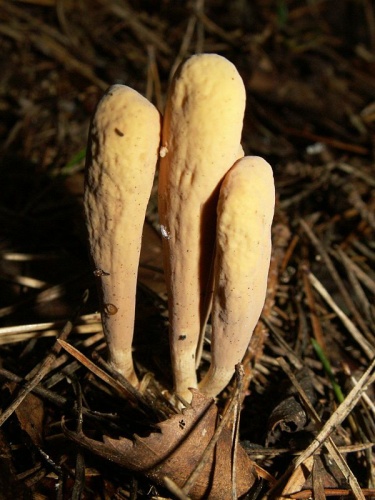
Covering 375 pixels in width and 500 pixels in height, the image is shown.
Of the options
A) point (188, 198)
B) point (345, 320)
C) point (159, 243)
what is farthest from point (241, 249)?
point (345, 320)

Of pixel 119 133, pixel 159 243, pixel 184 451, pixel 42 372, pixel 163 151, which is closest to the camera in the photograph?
pixel 119 133

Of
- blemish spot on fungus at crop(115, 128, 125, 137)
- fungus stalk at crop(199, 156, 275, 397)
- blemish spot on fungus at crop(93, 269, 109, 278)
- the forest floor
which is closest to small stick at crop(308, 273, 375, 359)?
the forest floor

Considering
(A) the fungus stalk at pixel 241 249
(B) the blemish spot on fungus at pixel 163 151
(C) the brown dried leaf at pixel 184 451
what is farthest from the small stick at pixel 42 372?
(B) the blemish spot on fungus at pixel 163 151

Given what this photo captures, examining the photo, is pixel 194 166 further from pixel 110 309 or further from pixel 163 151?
pixel 110 309

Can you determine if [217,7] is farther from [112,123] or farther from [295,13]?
[112,123]

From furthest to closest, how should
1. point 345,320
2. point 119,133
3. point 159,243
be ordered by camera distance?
point 159,243 < point 345,320 < point 119,133

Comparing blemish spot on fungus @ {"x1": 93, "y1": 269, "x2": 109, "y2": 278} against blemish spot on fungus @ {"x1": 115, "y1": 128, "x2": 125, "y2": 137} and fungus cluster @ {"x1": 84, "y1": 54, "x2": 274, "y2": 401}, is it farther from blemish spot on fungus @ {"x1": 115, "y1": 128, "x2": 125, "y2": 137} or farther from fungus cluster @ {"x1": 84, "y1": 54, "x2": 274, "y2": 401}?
blemish spot on fungus @ {"x1": 115, "y1": 128, "x2": 125, "y2": 137}
